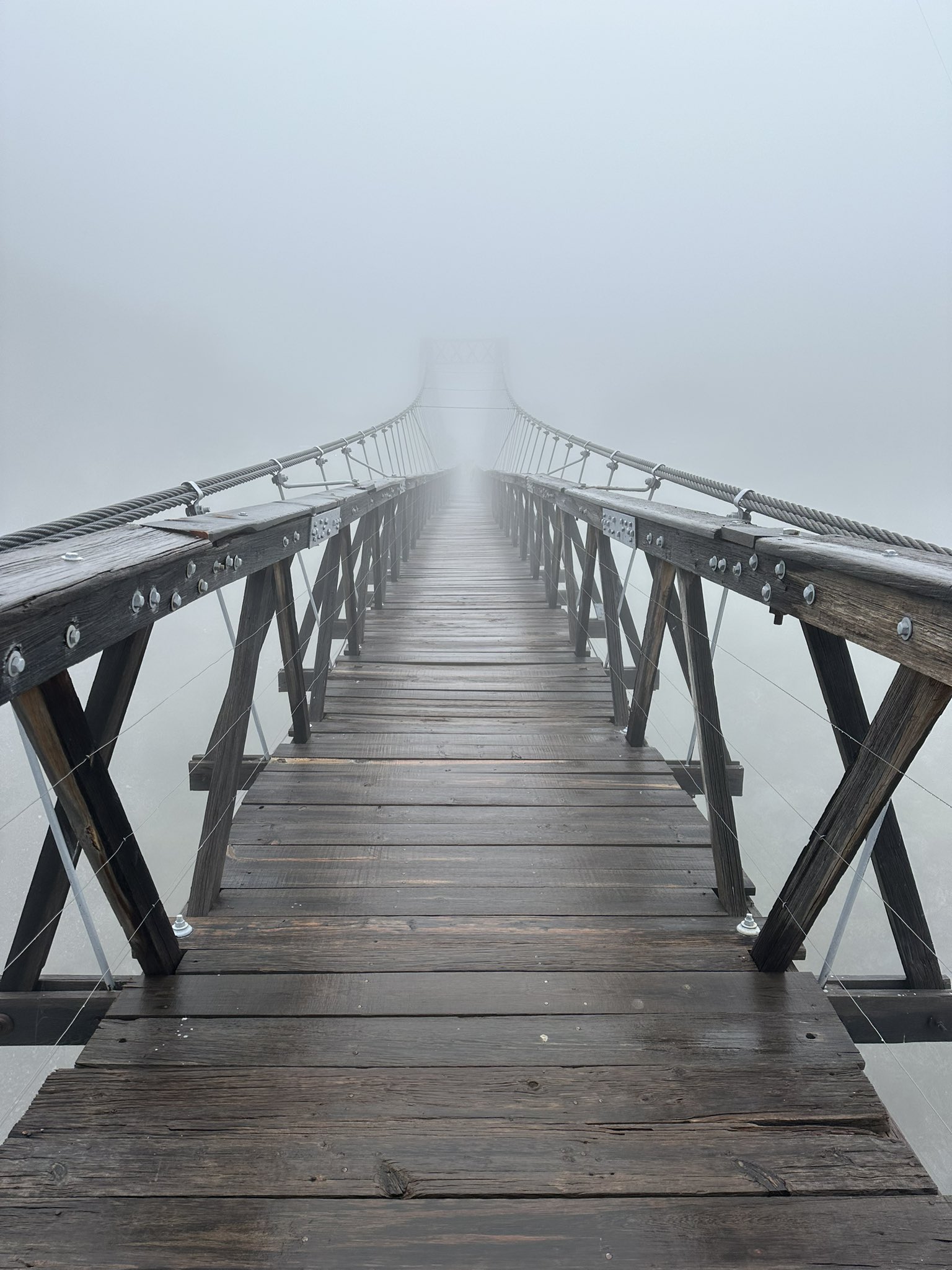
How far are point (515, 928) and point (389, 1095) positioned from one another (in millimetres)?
496

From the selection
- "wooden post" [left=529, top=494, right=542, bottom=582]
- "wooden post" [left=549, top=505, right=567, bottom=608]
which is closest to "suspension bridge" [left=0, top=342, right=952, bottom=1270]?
"wooden post" [left=549, top=505, right=567, bottom=608]

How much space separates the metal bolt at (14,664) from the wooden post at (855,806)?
3.19 ft

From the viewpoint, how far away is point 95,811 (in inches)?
43.9

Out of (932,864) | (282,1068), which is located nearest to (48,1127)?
(282,1068)

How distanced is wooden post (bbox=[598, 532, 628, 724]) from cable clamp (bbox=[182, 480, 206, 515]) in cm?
155

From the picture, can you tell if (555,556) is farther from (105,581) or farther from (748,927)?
(105,581)

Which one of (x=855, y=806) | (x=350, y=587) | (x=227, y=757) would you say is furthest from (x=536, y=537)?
(x=855, y=806)

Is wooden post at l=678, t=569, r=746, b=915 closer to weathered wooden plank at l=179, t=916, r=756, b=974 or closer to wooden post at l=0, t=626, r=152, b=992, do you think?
weathered wooden plank at l=179, t=916, r=756, b=974

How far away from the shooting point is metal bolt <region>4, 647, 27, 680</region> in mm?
777

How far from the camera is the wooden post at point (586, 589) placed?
10.8 feet

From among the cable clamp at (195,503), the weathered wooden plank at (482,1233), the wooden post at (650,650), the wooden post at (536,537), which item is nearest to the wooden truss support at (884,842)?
the weathered wooden plank at (482,1233)

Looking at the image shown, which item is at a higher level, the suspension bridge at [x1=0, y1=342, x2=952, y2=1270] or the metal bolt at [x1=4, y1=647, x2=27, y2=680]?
the metal bolt at [x1=4, y1=647, x2=27, y2=680]

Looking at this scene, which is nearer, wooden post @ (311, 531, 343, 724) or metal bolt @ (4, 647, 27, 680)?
metal bolt @ (4, 647, 27, 680)

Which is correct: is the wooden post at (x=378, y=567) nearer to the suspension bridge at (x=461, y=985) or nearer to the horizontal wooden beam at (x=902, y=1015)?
the suspension bridge at (x=461, y=985)
